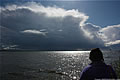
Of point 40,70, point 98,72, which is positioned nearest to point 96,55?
point 98,72

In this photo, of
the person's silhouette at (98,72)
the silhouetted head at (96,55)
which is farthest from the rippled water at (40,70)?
the person's silhouette at (98,72)

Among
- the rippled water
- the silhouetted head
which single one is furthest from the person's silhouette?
the rippled water

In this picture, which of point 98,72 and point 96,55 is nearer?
point 98,72

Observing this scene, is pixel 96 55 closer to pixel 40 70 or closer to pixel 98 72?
pixel 98 72

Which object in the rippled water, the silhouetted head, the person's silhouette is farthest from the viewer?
the rippled water

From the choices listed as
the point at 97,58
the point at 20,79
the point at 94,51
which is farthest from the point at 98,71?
the point at 20,79

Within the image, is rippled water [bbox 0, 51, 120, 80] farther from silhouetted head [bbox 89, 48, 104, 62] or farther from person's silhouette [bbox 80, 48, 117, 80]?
person's silhouette [bbox 80, 48, 117, 80]

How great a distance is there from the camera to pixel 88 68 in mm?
3395

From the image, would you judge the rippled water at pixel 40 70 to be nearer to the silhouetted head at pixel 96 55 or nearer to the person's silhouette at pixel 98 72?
the silhouetted head at pixel 96 55

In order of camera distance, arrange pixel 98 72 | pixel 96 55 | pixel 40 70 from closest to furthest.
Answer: pixel 98 72, pixel 96 55, pixel 40 70

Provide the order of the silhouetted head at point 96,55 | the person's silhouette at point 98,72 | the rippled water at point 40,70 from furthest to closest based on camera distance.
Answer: the rippled water at point 40,70
the silhouetted head at point 96,55
the person's silhouette at point 98,72

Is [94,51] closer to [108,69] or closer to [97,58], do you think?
[97,58]

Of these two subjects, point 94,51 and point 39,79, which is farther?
point 39,79

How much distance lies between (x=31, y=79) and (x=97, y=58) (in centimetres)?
2388
